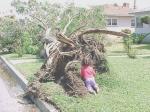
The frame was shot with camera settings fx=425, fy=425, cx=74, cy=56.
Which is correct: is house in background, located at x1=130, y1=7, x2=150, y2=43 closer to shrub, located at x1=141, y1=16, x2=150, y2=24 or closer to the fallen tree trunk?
shrub, located at x1=141, y1=16, x2=150, y2=24

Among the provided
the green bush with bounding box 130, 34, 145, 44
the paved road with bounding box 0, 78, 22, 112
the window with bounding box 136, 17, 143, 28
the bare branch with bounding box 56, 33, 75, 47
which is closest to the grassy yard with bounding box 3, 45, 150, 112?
the paved road with bounding box 0, 78, 22, 112

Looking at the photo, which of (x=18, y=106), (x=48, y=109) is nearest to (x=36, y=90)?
(x=18, y=106)

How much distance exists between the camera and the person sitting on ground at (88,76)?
11.0m

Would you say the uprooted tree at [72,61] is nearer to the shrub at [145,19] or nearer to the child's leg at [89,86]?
the child's leg at [89,86]

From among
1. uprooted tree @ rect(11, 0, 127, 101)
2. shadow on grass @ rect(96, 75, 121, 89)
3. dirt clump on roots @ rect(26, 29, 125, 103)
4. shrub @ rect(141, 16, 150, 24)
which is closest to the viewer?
uprooted tree @ rect(11, 0, 127, 101)

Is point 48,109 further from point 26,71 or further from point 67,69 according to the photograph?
point 26,71

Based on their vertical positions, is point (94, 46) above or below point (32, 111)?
above

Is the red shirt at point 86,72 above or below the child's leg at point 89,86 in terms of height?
above

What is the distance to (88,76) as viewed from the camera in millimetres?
11195

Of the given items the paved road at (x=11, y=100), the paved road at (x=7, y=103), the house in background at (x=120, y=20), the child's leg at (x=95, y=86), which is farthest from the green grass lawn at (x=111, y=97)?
the house in background at (x=120, y=20)

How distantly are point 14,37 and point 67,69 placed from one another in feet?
66.8

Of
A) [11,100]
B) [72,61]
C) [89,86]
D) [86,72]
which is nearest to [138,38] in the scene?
[72,61]

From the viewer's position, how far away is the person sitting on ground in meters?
11.0

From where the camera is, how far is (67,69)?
11680 mm
